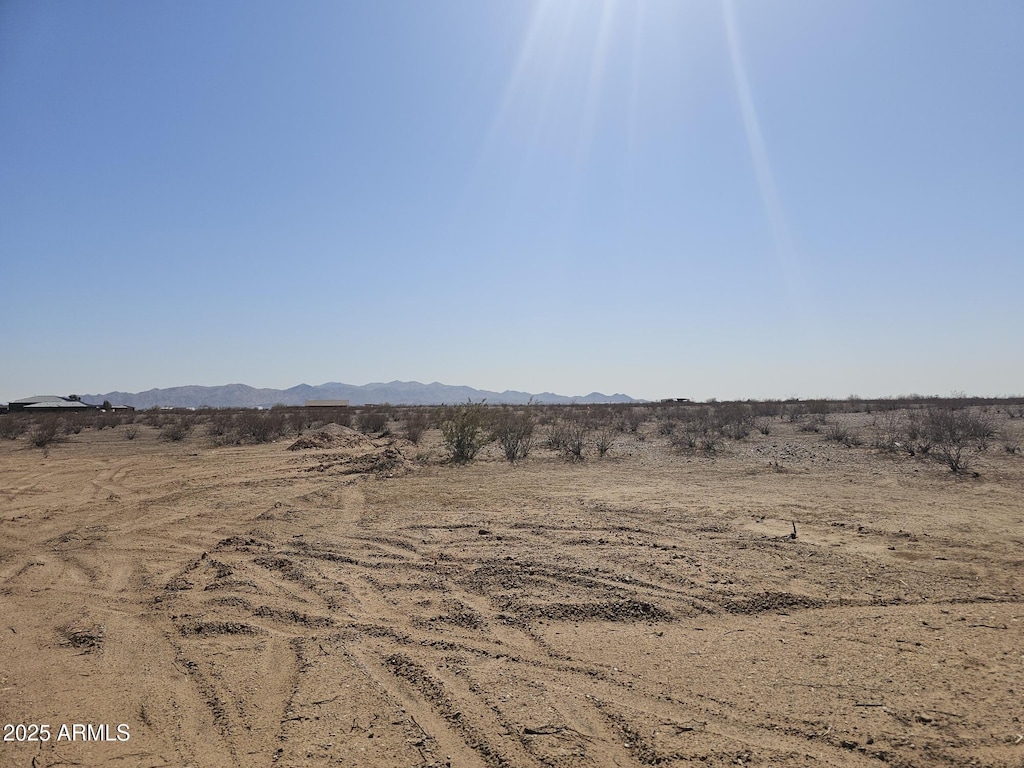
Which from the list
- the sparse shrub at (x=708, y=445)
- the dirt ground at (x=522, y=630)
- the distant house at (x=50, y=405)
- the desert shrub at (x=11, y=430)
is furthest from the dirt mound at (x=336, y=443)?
the distant house at (x=50, y=405)

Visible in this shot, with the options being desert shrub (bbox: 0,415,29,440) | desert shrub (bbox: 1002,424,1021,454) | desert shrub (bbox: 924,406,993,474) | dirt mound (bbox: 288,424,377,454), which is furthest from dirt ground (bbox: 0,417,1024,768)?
Answer: desert shrub (bbox: 0,415,29,440)

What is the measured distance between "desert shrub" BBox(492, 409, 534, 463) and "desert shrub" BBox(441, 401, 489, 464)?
0.73m

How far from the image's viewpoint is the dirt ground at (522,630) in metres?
3.40

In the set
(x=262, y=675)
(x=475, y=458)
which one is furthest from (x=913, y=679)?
(x=475, y=458)

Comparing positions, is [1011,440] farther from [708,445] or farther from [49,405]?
[49,405]

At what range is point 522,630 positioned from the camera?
4977 mm

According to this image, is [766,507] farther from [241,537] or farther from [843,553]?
[241,537]

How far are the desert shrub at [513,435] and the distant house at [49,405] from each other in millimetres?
44695

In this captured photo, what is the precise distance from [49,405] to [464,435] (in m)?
51.8

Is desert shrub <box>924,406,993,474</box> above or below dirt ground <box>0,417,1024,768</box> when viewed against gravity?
above

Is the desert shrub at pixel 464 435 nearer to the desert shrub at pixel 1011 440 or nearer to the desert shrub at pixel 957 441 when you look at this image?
the desert shrub at pixel 957 441

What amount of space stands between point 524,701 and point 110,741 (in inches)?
97.3

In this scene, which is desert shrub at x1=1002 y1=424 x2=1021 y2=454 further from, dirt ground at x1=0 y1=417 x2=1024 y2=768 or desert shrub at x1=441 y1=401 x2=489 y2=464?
desert shrub at x1=441 y1=401 x2=489 y2=464

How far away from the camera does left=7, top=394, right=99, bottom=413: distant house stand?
49.0 m
